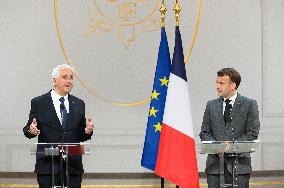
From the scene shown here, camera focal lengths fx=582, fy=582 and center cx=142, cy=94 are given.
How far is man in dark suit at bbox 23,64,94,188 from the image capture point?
4.21m

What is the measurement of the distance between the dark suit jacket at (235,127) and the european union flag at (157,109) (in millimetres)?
886

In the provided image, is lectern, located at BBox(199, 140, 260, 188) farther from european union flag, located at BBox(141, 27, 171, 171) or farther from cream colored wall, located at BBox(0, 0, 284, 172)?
cream colored wall, located at BBox(0, 0, 284, 172)

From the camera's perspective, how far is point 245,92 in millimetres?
7418

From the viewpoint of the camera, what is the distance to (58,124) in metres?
4.30

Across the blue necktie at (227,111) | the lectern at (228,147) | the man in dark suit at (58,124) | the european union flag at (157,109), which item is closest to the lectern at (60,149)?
the man in dark suit at (58,124)

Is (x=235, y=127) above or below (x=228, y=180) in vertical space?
above

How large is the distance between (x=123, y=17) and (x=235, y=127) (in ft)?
11.0

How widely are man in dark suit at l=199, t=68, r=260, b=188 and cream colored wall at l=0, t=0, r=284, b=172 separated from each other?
115 inches

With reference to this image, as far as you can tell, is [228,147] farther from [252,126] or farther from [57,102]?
[57,102]

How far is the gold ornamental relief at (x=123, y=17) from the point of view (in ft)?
24.2

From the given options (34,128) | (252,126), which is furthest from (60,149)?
(252,126)

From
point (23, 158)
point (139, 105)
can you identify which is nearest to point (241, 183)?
point (139, 105)

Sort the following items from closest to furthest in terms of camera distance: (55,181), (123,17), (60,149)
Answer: (60,149), (55,181), (123,17)

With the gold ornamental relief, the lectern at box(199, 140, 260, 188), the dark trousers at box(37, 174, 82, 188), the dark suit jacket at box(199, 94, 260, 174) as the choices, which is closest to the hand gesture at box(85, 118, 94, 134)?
the dark trousers at box(37, 174, 82, 188)
